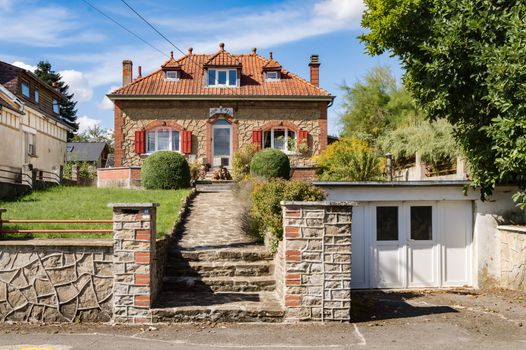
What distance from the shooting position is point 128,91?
2425 centimetres

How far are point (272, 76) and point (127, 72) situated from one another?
789 centimetres

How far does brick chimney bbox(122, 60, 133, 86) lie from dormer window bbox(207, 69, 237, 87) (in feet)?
15.0

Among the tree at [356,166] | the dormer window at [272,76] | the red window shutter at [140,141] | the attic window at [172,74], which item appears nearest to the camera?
the tree at [356,166]

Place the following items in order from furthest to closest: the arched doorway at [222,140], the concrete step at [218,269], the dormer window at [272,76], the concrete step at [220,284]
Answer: the dormer window at [272,76]
the arched doorway at [222,140]
the concrete step at [218,269]
the concrete step at [220,284]

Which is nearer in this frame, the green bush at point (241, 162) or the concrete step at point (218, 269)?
the concrete step at point (218, 269)

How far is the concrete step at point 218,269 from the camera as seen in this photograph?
31.3 feet

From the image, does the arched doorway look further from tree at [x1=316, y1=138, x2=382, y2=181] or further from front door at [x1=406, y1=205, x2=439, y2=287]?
front door at [x1=406, y1=205, x2=439, y2=287]

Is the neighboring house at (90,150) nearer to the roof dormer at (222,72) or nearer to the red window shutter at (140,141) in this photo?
the red window shutter at (140,141)

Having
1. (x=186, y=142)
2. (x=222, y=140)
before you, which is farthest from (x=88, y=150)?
(x=222, y=140)

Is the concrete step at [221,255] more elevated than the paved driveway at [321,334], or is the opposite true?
the concrete step at [221,255]

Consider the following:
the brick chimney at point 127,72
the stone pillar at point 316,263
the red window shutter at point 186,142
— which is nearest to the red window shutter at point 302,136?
the red window shutter at point 186,142

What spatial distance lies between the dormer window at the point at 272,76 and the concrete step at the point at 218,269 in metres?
17.6

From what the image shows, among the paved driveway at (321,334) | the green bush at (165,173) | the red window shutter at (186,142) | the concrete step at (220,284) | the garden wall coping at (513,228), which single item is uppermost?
the red window shutter at (186,142)

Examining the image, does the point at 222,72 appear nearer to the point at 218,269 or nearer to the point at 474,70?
the point at 474,70
